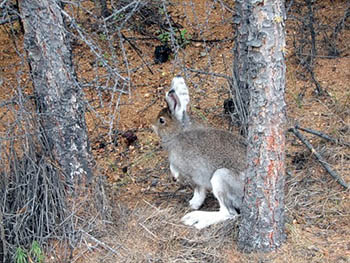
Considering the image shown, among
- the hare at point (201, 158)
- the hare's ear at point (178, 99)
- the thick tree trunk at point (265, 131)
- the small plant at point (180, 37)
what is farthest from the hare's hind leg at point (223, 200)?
the small plant at point (180, 37)

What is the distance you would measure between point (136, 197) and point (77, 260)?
1272 millimetres

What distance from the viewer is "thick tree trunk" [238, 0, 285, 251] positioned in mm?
4164

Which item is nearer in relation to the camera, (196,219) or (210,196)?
(196,219)

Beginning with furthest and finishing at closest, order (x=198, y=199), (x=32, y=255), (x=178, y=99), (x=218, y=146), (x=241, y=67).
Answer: (x=241, y=67)
(x=178, y=99)
(x=198, y=199)
(x=218, y=146)
(x=32, y=255)

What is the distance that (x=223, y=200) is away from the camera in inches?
210

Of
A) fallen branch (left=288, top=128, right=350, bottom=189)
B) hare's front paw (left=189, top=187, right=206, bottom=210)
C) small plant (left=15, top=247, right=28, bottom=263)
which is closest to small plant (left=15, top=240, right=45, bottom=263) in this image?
small plant (left=15, top=247, right=28, bottom=263)

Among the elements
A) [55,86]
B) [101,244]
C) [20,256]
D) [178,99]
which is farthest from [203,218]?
[55,86]

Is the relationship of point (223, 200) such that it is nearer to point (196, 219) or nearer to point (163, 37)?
point (196, 219)

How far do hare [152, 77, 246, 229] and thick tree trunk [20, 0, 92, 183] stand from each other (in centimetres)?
106

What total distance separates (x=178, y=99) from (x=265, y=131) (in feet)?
5.63

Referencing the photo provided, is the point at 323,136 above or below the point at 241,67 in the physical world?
below

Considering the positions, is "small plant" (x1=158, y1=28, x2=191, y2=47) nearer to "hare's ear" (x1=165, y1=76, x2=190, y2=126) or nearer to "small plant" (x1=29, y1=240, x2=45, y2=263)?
"hare's ear" (x1=165, y1=76, x2=190, y2=126)

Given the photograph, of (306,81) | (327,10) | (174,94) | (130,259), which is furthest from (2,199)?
(327,10)

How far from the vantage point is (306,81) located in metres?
7.78
